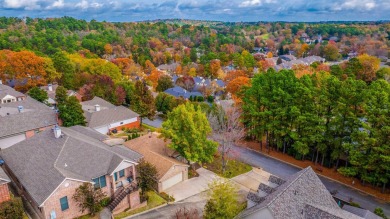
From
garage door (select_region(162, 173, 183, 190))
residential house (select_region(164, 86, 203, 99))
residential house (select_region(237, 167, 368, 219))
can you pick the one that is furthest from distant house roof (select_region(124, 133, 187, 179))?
residential house (select_region(164, 86, 203, 99))

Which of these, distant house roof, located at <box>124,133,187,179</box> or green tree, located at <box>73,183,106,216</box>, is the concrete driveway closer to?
distant house roof, located at <box>124,133,187,179</box>

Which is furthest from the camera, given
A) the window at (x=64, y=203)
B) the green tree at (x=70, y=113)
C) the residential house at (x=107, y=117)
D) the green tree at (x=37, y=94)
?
the green tree at (x=37, y=94)

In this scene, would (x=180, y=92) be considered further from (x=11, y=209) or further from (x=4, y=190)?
(x=11, y=209)

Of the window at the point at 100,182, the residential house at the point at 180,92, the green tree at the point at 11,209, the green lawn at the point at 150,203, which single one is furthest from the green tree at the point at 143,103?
the green tree at the point at 11,209

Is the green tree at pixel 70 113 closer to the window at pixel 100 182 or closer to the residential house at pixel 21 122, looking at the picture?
the residential house at pixel 21 122

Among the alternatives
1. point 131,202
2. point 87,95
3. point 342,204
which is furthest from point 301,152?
point 87,95

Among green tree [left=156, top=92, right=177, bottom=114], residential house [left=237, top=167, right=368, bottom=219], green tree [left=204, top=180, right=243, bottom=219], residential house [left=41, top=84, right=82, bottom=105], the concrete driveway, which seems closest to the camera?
residential house [left=237, top=167, right=368, bottom=219]
